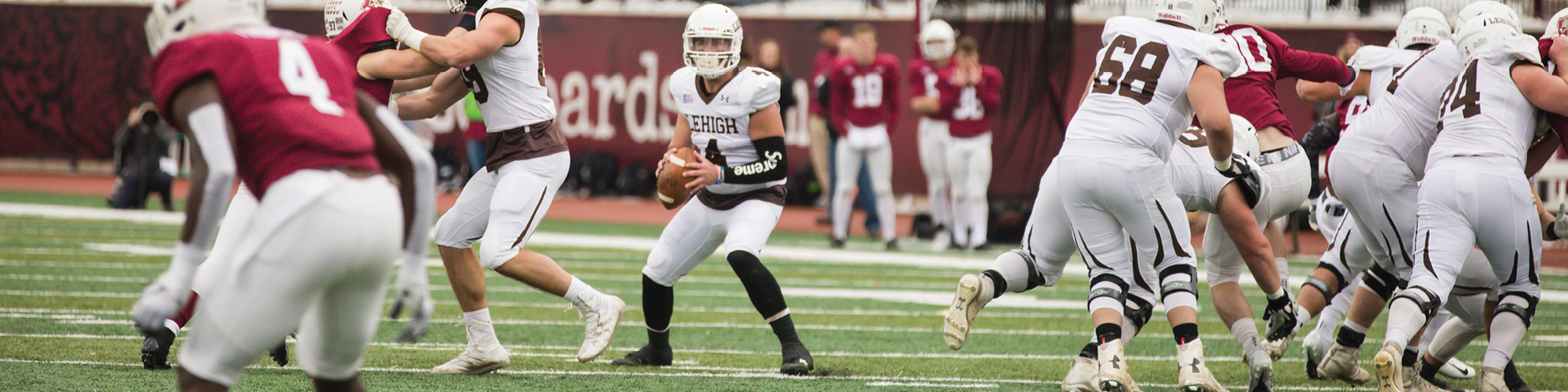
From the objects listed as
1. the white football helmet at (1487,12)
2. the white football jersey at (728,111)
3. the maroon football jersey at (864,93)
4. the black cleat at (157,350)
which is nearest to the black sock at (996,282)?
the white football jersey at (728,111)

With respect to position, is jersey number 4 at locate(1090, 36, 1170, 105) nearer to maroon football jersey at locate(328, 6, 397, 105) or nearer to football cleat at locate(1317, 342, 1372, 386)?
football cleat at locate(1317, 342, 1372, 386)

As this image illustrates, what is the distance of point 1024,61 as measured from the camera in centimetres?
1166

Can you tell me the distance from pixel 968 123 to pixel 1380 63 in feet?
17.6

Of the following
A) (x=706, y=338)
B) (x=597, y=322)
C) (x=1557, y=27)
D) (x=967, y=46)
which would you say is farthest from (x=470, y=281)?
(x=967, y=46)

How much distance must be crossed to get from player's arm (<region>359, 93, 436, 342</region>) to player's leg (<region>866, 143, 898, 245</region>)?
840 cm

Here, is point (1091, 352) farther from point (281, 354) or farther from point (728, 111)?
point (281, 354)

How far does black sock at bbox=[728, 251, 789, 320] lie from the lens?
500cm

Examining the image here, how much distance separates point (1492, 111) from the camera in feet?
14.8

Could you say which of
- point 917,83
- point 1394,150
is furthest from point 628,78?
point 1394,150

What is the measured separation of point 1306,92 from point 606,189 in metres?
11.9

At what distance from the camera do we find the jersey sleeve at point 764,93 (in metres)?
5.09

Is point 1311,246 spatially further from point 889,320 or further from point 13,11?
point 13,11

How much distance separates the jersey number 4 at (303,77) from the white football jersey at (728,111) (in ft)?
7.90

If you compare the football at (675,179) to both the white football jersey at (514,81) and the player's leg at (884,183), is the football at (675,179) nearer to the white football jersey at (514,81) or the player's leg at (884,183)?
the white football jersey at (514,81)
